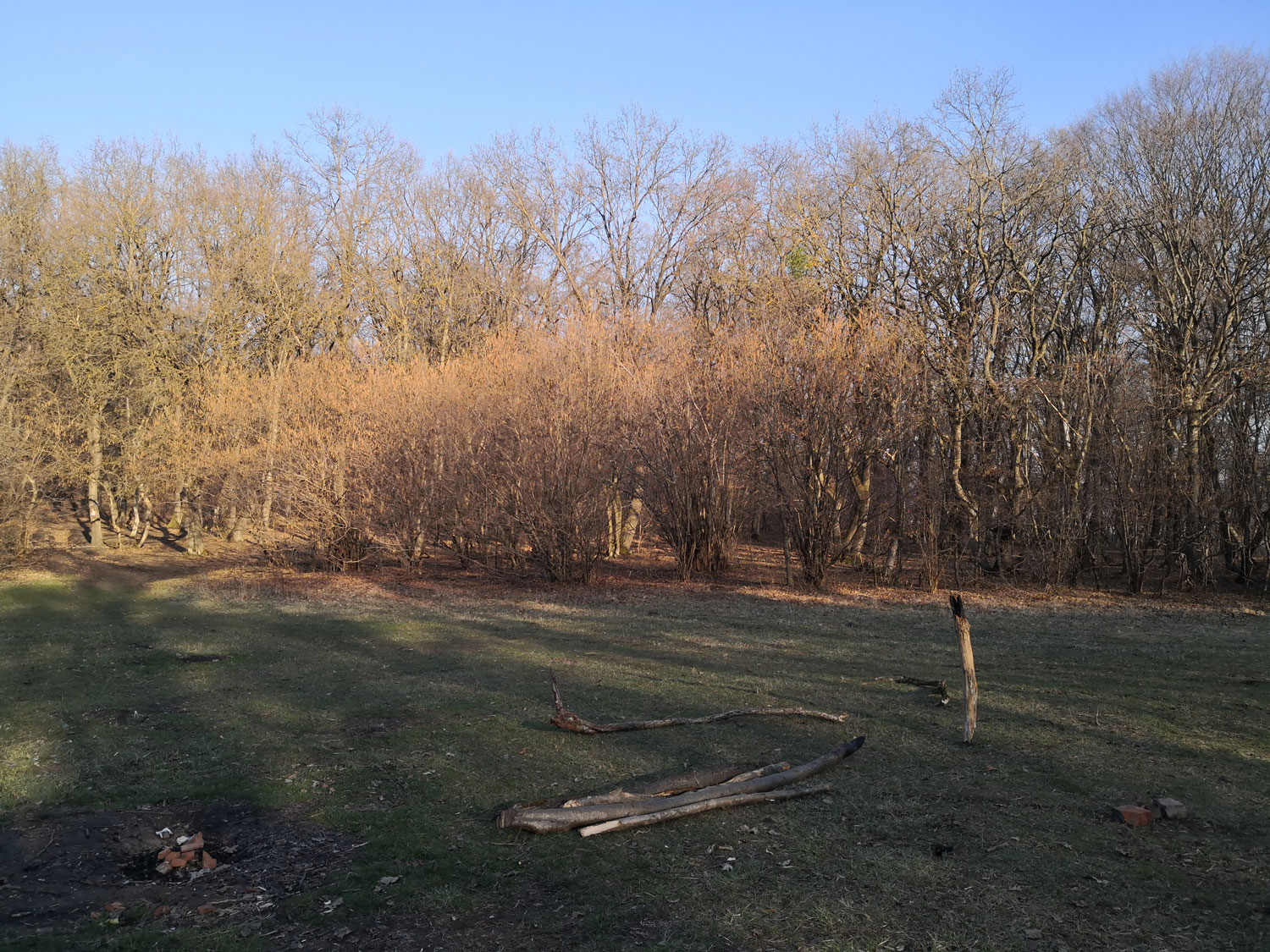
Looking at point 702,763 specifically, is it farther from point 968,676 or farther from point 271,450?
point 271,450

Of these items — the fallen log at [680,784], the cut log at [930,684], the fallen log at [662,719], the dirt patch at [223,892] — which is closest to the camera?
the dirt patch at [223,892]

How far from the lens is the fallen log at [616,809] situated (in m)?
5.03

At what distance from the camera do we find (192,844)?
193 inches

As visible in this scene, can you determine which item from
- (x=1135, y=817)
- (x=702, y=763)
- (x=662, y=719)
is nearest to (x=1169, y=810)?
(x=1135, y=817)

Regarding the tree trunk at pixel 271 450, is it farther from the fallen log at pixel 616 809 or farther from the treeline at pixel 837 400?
the fallen log at pixel 616 809

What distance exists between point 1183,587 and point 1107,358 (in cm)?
431

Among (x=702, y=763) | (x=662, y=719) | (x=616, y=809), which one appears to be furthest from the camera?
(x=662, y=719)

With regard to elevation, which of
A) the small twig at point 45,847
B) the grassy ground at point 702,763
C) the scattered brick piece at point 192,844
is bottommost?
the small twig at point 45,847

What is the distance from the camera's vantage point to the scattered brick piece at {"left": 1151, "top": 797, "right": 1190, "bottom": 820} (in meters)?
5.12

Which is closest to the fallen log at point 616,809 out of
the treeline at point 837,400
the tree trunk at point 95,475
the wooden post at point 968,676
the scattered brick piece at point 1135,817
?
the wooden post at point 968,676

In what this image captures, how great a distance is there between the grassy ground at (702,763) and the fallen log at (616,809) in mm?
120

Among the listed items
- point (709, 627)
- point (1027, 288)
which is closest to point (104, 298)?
point (709, 627)

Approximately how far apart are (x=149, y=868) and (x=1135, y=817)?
5335 millimetres

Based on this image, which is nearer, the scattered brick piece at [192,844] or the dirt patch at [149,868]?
the dirt patch at [149,868]
